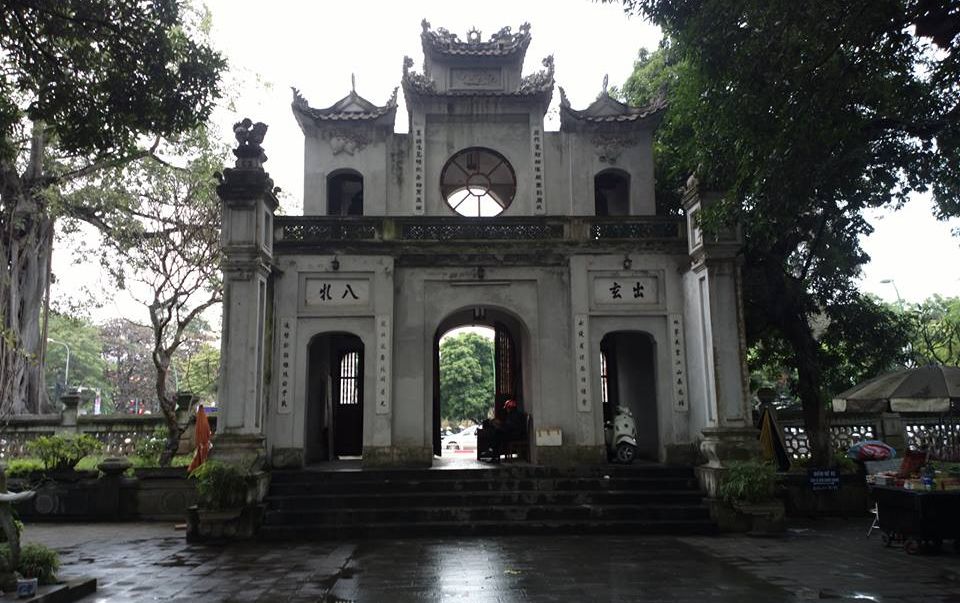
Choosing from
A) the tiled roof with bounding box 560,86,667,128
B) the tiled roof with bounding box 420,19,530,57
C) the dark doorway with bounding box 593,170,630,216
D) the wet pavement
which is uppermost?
the tiled roof with bounding box 420,19,530,57

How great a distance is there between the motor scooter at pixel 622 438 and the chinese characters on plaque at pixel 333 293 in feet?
15.8

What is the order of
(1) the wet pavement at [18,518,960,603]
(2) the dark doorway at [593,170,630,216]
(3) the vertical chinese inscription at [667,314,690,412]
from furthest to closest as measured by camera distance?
(2) the dark doorway at [593,170,630,216] < (3) the vertical chinese inscription at [667,314,690,412] < (1) the wet pavement at [18,518,960,603]

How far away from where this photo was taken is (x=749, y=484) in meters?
9.25

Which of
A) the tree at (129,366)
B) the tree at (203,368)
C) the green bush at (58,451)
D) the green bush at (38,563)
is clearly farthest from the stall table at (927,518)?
the tree at (129,366)

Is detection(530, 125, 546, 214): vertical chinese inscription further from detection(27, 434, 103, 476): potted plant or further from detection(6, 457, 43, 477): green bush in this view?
detection(6, 457, 43, 477): green bush

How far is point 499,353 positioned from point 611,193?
4.26 metres

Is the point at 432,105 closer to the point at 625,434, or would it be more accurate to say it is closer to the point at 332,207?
the point at 332,207

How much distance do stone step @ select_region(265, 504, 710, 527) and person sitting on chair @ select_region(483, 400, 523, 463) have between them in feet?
9.37

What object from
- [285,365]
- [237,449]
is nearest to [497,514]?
[237,449]

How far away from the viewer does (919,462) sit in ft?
26.8

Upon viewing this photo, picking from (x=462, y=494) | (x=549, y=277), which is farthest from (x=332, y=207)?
(x=462, y=494)

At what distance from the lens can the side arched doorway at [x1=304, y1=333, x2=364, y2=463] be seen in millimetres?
12891

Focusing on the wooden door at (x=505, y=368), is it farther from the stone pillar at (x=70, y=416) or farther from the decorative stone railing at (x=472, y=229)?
the stone pillar at (x=70, y=416)

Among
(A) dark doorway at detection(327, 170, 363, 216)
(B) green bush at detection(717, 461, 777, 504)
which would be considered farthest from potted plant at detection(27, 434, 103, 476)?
(B) green bush at detection(717, 461, 777, 504)
